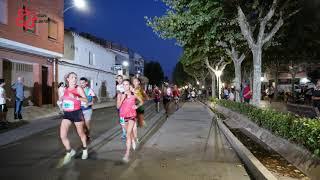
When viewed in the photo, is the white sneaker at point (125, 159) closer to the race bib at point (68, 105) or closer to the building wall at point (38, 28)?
the race bib at point (68, 105)

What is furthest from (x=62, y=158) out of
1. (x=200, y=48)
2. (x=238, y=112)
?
(x=200, y=48)

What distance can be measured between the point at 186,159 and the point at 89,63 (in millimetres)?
32911

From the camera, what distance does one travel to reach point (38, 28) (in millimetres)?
27250

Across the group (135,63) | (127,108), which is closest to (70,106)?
(127,108)

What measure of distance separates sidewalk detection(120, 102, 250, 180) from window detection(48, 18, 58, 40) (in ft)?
59.0

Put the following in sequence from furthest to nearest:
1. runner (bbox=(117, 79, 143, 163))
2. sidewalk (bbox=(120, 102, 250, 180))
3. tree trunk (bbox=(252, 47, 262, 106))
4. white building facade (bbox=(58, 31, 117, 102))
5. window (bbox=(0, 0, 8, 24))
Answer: white building facade (bbox=(58, 31, 117, 102)) < window (bbox=(0, 0, 8, 24)) < tree trunk (bbox=(252, 47, 262, 106)) < runner (bbox=(117, 79, 143, 163)) < sidewalk (bbox=(120, 102, 250, 180))

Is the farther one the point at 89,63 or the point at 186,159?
the point at 89,63

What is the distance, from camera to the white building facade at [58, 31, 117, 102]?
33.9 m

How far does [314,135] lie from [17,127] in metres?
11.4

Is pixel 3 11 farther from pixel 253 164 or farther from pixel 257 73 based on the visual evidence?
pixel 253 164

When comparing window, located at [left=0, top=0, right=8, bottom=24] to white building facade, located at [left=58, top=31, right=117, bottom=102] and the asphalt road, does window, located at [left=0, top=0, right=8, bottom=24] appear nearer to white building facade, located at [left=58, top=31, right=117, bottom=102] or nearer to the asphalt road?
white building facade, located at [left=58, top=31, right=117, bottom=102]

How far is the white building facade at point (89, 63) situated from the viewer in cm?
3391

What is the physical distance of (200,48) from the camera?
25531 mm

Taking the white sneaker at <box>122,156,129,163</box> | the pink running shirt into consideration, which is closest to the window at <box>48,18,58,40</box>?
the pink running shirt
